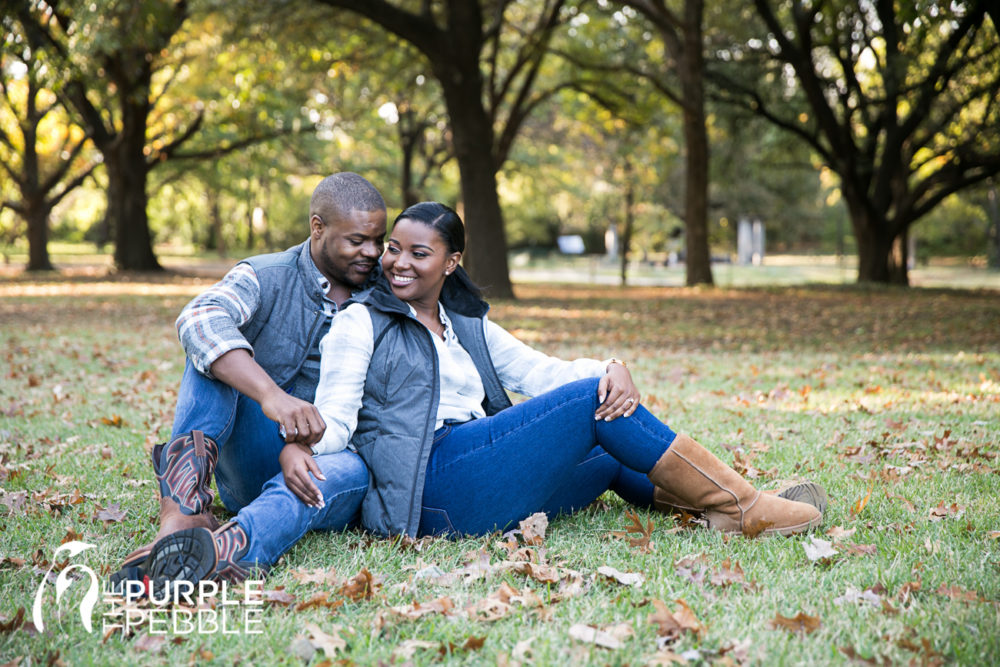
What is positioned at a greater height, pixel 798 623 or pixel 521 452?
pixel 521 452

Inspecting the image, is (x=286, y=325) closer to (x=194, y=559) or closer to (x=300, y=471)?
(x=300, y=471)

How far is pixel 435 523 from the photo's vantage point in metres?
3.60

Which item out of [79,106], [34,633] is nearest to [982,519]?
[34,633]

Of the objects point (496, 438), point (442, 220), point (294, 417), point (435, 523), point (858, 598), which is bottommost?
point (858, 598)

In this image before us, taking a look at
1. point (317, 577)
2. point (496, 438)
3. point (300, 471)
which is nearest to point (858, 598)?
point (496, 438)

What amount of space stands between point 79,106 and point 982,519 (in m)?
27.4

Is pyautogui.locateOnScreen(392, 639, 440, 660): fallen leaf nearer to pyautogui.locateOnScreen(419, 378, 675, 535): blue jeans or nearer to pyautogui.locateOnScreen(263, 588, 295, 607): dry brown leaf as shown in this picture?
pyautogui.locateOnScreen(263, 588, 295, 607): dry brown leaf

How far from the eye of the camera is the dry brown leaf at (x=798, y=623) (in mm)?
2754

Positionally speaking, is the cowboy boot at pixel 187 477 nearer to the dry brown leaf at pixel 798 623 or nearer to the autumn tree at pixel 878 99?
the dry brown leaf at pixel 798 623

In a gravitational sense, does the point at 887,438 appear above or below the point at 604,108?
below

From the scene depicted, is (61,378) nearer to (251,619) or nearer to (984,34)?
(251,619)

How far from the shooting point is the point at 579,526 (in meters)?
3.90

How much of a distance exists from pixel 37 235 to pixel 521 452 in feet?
105

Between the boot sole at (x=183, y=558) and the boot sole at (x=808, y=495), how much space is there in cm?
252
